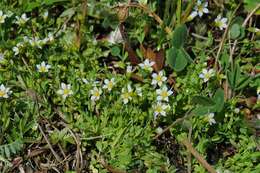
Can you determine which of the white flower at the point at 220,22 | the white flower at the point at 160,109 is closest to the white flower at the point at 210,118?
the white flower at the point at 160,109

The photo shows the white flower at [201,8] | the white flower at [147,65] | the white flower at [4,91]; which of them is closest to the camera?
the white flower at [4,91]

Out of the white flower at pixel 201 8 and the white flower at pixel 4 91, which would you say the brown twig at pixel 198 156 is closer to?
the white flower at pixel 201 8

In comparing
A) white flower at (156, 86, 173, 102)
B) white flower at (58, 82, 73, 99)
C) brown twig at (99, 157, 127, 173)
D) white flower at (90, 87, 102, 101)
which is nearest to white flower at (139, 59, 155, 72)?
white flower at (156, 86, 173, 102)

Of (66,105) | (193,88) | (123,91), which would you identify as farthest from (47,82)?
(193,88)

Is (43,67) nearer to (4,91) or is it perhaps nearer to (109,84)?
(4,91)

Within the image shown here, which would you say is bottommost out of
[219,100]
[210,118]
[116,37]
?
[210,118]

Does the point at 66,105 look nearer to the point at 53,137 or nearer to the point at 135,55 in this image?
the point at 53,137

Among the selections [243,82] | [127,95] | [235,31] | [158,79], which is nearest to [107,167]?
[127,95]
